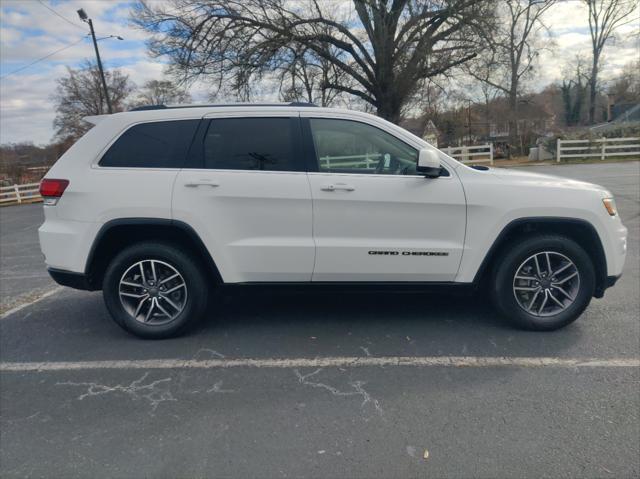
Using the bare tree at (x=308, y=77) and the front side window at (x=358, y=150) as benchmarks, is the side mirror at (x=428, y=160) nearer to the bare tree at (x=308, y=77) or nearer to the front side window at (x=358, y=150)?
the front side window at (x=358, y=150)

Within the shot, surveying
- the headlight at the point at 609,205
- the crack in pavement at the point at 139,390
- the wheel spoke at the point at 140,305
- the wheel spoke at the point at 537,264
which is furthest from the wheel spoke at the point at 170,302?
the headlight at the point at 609,205

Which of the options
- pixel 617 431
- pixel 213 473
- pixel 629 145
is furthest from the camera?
pixel 629 145

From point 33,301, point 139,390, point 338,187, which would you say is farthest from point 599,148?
point 139,390

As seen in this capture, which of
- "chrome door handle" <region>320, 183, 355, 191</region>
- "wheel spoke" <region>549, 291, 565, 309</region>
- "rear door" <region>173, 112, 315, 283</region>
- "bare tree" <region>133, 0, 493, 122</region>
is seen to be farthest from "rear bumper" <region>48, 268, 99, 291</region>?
"bare tree" <region>133, 0, 493, 122</region>

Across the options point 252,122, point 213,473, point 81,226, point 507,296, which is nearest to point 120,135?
point 81,226

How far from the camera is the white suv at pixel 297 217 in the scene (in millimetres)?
3723

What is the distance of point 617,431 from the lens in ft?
8.47

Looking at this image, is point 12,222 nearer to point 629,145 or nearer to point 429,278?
point 429,278

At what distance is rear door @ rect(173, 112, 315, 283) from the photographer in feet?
12.2

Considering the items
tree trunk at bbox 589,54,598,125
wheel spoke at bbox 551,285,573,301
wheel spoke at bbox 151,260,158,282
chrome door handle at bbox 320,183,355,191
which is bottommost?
wheel spoke at bbox 551,285,573,301

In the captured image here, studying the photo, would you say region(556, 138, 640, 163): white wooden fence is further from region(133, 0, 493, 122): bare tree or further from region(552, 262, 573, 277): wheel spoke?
region(552, 262, 573, 277): wheel spoke

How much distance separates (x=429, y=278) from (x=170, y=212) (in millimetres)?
2226

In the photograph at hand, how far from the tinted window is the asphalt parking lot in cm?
149

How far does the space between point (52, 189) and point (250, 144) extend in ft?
5.55
